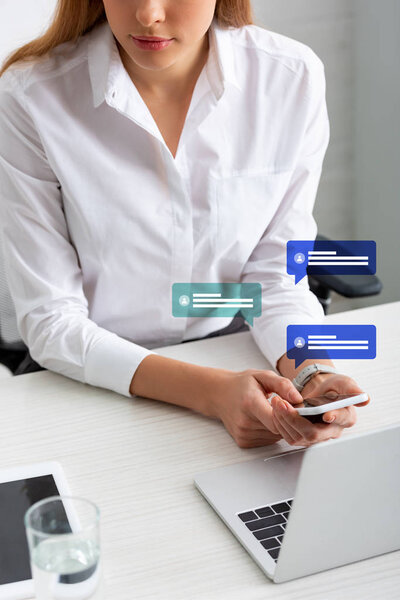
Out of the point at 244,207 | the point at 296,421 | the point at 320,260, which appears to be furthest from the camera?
the point at 320,260

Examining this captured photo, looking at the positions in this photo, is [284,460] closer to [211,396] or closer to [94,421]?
[211,396]

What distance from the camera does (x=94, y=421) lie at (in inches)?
40.1

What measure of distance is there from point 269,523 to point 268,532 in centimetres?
2

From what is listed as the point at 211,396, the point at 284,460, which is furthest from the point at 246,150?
the point at 284,460

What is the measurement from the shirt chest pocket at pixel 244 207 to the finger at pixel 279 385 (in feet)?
1.11

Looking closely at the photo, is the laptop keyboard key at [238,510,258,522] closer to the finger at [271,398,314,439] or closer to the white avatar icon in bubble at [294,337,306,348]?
the finger at [271,398,314,439]

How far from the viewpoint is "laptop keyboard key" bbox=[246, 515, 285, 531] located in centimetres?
81

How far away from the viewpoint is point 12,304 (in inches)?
57.2

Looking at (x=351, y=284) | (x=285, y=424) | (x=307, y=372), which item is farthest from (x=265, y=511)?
(x=351, y=284)

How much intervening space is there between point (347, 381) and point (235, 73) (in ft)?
1.87

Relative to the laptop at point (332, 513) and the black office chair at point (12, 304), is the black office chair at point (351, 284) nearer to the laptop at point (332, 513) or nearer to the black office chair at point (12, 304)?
the black office chair at point (12, 304)

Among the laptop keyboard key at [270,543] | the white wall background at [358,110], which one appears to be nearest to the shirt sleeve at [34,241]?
the laptop keyboard key at [270,543]

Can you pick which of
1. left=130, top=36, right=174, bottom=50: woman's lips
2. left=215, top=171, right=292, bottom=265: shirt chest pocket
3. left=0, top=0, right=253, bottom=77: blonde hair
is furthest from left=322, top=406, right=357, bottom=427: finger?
left=0, top=0, right=253, bottom=77: blonde hair

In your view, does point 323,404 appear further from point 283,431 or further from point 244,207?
point 244,207
